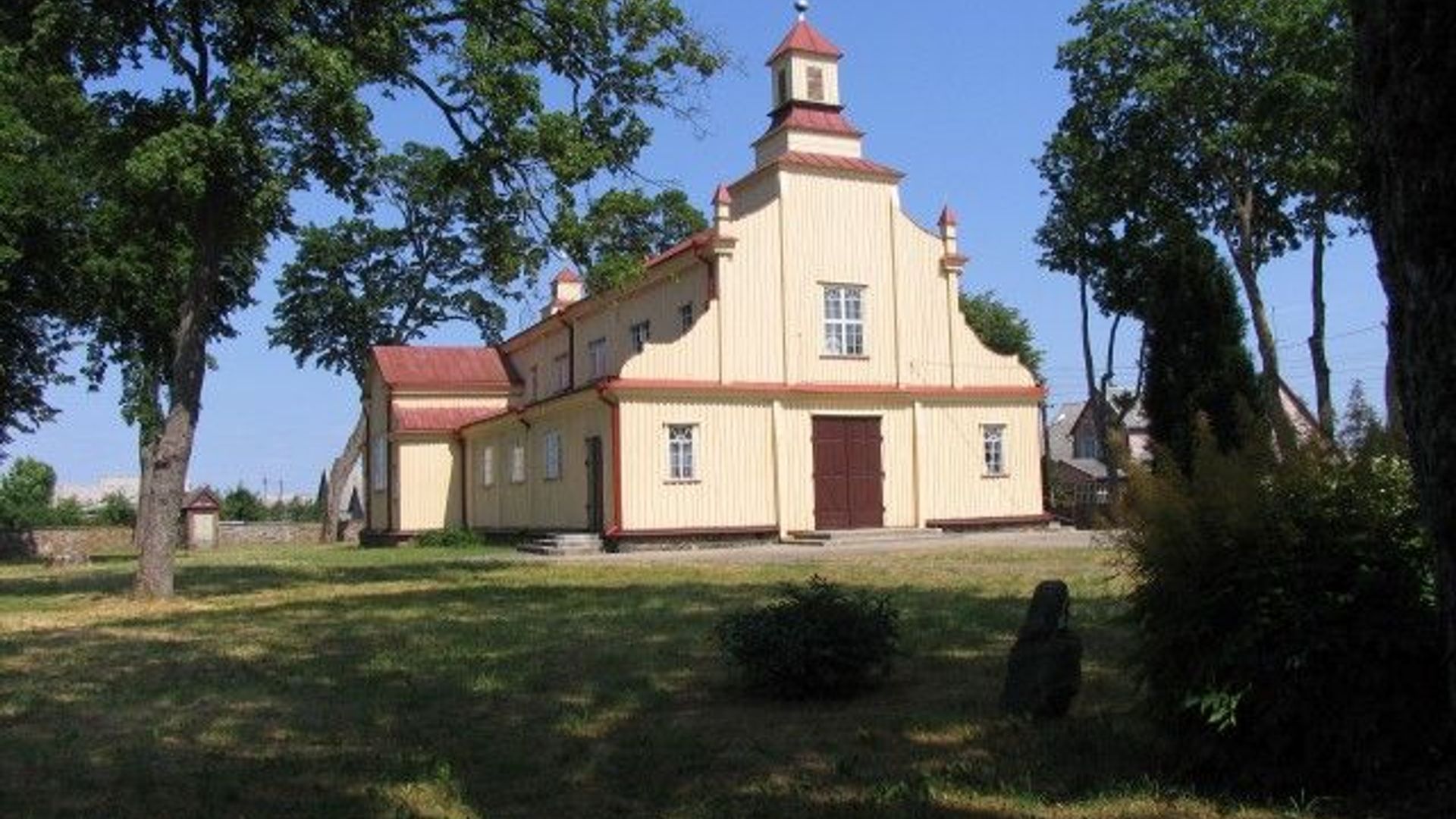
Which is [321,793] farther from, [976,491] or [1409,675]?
[976,491]

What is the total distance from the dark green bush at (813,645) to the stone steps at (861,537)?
19.7 meters

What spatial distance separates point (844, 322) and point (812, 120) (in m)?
5.29

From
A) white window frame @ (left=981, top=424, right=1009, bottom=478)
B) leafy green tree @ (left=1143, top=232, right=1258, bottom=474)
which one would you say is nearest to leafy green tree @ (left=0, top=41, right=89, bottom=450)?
leafy green tree @ (left=1143, top=232, right=1258, bottom=474)

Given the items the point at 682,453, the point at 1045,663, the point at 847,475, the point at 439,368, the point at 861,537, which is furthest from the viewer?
the point at 439,368

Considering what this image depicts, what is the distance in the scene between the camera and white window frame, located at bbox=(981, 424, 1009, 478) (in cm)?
3256

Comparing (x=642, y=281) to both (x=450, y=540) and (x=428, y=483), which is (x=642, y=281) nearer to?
(x=450, y=540)

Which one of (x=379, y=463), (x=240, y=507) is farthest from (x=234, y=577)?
(x=240, y=507)

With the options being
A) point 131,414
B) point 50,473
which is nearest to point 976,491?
point 131,414

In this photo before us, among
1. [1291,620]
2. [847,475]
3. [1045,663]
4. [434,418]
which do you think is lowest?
[1045,663]

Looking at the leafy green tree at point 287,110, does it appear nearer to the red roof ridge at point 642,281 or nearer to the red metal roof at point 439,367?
the red roof ridge at point 642,281

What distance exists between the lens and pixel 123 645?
1230 cm

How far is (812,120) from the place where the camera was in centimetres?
3266

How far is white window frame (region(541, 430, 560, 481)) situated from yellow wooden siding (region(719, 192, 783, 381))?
5.56 metres

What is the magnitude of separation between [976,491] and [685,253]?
29.9ft
